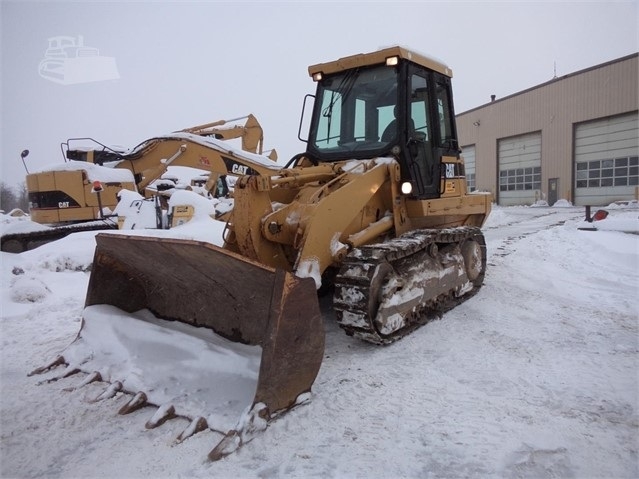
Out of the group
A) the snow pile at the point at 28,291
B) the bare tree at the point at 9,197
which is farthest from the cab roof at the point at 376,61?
the bare tree at the point at 9,197

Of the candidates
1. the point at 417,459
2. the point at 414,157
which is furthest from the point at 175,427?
the point at 414,157

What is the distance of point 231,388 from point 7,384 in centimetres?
184

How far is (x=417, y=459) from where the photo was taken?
235cm

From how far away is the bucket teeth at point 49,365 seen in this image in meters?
3.50

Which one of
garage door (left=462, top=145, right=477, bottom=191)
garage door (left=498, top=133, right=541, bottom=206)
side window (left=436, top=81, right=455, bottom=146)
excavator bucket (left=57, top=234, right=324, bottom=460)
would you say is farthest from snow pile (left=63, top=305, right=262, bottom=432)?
garage door (left=462, top=145, right=477, bottom=191)

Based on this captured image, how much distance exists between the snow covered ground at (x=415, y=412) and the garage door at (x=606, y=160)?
63.2 ft

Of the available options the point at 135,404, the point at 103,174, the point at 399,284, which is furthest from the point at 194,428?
the point at 103,174

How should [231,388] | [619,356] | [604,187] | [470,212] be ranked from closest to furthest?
[231,388] → [619,356] → [470,212] → [604,187]

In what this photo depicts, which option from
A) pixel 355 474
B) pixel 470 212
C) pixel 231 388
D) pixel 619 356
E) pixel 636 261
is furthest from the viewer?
pixel 636 261

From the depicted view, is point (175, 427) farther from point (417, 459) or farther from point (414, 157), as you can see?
point (414, 157)

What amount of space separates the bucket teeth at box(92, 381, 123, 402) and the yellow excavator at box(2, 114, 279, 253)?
6164mm

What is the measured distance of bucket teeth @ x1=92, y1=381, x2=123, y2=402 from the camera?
3.01 metres

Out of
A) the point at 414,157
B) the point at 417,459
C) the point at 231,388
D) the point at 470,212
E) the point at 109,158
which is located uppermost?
the point at 109,158

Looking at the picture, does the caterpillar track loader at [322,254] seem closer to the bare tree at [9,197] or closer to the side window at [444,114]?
the side window at [444,114]
